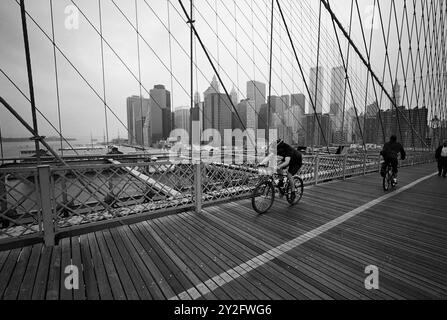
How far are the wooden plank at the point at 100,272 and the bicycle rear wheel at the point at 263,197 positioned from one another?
101 inches

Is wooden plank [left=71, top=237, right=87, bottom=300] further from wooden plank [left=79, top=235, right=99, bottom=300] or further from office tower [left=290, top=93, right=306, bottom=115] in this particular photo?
office tower [left=290, top=93, right=306, bottom=115]

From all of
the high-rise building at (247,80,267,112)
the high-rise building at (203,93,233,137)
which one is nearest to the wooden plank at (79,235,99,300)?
the high-rise building at (203,93,233,137)

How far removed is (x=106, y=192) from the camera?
3.37 metres

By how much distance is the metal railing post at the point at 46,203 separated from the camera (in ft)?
9.11

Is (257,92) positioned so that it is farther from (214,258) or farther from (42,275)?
(42,275)

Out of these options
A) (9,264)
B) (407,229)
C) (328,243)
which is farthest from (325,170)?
(9,264)

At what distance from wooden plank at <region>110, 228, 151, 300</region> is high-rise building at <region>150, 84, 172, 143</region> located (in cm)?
508

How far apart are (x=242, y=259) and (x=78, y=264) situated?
1.90m

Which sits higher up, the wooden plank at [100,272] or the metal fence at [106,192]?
the metal fence at [106,192]

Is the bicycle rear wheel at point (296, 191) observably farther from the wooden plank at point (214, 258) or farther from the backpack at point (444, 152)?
the backpack at point (444, 152)

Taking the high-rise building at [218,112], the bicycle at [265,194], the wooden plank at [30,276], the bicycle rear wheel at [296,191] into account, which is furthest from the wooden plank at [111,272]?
the high-rise building at [218,112]

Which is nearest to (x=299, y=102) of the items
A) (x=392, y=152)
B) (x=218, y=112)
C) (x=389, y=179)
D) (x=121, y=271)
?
(x=218, y=112)

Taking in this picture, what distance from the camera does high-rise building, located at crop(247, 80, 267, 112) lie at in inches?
446

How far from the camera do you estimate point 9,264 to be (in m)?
2.41
